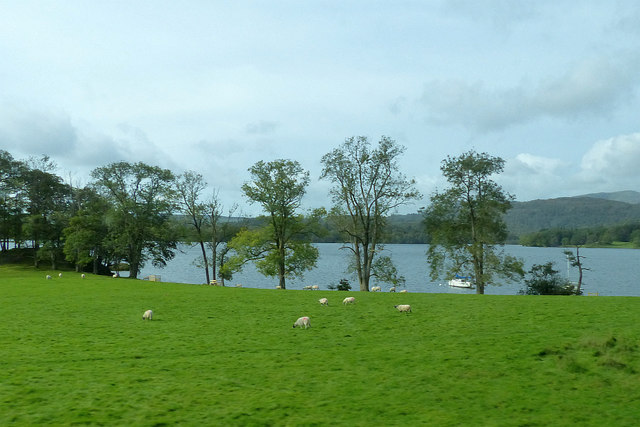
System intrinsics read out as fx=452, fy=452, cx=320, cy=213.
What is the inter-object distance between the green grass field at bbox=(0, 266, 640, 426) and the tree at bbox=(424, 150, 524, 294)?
22.1 metres

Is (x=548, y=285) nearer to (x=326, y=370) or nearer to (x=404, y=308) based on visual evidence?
(x=404, y=308)

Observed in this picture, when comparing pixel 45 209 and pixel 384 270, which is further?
pixel 45 209

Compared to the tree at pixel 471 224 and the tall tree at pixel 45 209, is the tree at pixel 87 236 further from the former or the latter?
the tree at pixel 471 224

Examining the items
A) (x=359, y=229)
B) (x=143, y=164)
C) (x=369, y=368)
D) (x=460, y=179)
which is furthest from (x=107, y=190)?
(x=369, y=368)

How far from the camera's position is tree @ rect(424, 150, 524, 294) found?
38188 millimetres

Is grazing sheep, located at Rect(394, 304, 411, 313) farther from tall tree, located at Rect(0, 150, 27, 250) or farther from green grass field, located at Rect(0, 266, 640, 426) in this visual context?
tall tree, located at Rect(0, 150, 27, 250)

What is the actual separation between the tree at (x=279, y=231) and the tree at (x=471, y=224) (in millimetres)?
11668

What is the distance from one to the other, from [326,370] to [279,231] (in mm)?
34493

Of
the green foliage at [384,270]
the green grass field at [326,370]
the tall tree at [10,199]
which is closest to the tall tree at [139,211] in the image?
the tall tree at [10,199]

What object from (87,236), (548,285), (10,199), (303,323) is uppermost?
(10,199)

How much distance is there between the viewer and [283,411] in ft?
22.9

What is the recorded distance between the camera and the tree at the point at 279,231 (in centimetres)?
4209

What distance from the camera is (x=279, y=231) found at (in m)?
43.4

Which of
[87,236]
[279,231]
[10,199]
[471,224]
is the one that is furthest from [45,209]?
[471,224]
